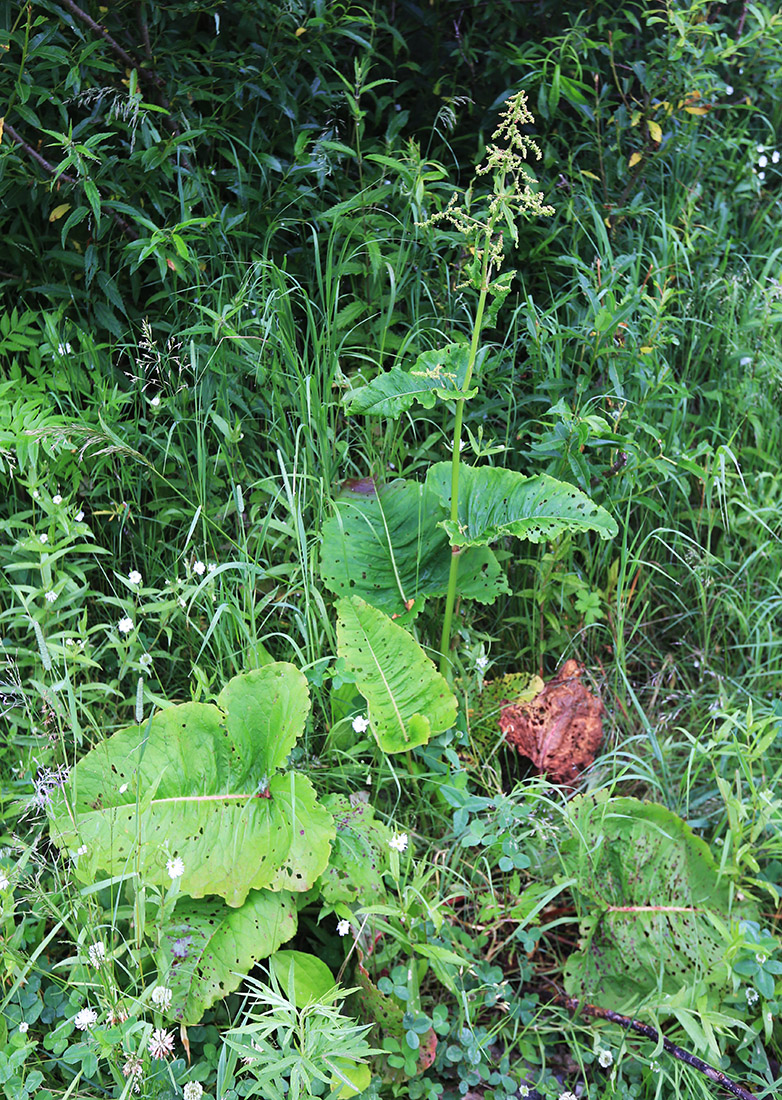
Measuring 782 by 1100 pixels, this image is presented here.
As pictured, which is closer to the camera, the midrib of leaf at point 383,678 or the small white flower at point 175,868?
A: the small white flower at point 175,868

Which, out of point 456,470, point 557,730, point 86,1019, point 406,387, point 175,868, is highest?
point 406,387

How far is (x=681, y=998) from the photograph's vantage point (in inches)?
59.1

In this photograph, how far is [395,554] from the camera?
2104 millimetres

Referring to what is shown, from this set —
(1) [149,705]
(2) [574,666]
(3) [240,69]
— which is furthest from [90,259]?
(2) [574,666]

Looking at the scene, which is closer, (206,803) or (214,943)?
(214,943)

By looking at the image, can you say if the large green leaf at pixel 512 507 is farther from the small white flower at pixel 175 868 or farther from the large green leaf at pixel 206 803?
the small white flower at pixel 175 868

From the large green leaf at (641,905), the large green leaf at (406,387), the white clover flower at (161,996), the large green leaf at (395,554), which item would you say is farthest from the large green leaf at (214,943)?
the large green leaf at (406,387)

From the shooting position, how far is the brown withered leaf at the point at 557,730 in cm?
197

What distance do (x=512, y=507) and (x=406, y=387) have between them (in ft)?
1.24

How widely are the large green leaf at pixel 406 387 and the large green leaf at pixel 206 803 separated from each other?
64cm

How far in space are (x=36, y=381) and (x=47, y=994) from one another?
1549 mm

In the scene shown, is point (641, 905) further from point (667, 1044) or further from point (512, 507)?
point (512, 507)

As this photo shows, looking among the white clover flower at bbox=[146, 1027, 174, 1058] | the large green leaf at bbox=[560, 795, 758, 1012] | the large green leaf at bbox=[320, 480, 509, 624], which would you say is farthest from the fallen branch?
the large green leaf at bbox=[320, 480, 509, 624]

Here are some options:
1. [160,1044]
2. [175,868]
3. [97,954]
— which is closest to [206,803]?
[175,868]
